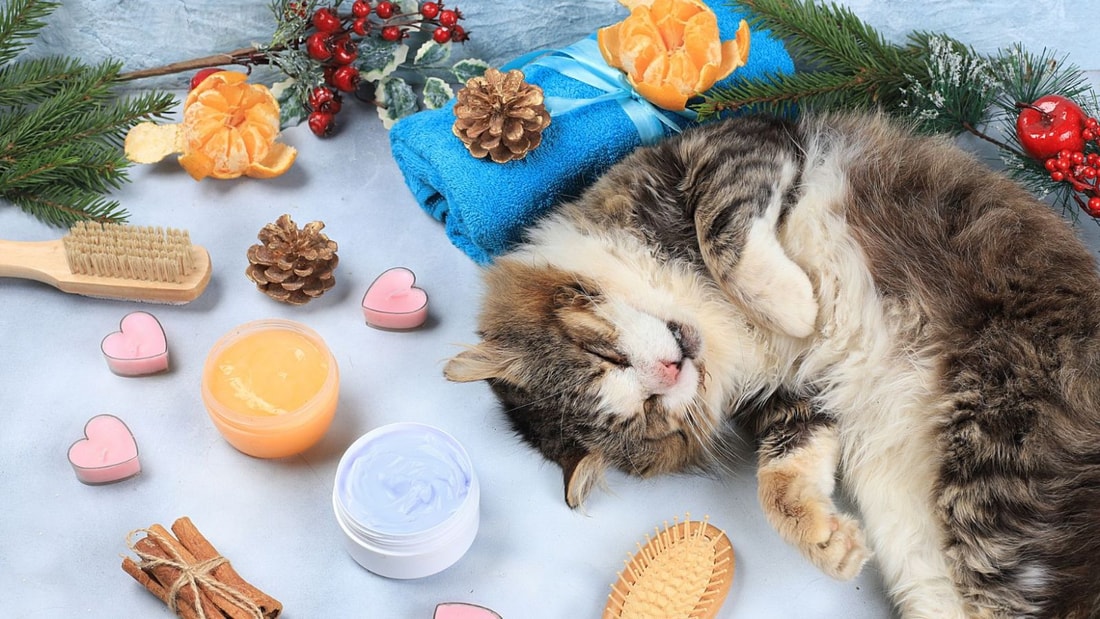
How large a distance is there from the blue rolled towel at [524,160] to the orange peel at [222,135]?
0.98ft

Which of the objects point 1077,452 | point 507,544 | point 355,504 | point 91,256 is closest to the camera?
point 1077,452

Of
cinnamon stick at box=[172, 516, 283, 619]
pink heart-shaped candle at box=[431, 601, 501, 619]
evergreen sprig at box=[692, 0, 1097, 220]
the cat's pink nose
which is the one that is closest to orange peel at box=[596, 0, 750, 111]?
evergreen sprig at box=[692, 0, 1097, 220]

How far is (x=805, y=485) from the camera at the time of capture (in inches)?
63.9

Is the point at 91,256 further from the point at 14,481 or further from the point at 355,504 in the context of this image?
the point at 355,504

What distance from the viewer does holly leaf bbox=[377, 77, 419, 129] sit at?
2209mm

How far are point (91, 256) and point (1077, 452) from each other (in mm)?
1818

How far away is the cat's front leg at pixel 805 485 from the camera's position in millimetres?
1541

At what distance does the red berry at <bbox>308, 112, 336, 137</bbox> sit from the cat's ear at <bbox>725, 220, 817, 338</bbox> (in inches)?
42.9

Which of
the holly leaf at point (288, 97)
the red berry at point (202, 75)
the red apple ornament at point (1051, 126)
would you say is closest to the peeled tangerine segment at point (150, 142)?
the red berry at point (202, 75)

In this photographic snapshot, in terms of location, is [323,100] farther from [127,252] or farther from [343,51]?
[127,252]

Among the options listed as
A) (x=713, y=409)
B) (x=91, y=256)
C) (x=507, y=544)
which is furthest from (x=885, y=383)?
(x=91, y=256)

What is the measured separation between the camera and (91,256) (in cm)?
184

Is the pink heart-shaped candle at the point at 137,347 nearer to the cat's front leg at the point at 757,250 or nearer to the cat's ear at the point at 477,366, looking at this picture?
the cat's ear at the point at 477,366

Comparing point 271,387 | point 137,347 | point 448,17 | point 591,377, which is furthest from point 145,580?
point 448,17
